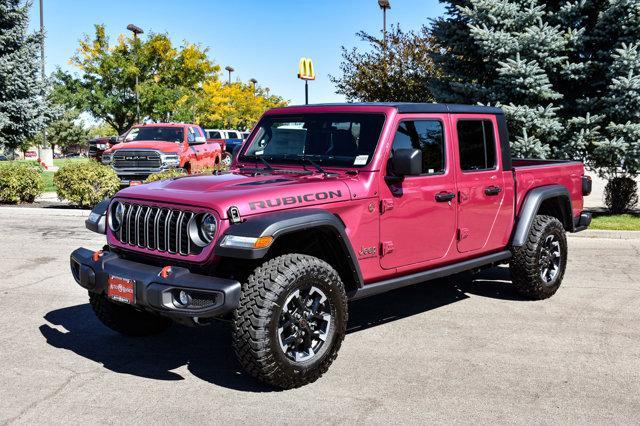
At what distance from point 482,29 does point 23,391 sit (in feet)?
34.7

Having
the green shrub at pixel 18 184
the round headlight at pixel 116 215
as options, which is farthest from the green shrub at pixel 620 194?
the green shrub at pixel 18 184

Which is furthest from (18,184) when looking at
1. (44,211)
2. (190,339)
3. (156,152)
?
(190,339)

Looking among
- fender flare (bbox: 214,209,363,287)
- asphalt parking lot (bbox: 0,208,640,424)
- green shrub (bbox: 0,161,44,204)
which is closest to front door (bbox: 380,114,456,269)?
fender flare (bbox: 214,209,363,287)

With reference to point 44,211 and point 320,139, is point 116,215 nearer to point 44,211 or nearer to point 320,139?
point 320,139

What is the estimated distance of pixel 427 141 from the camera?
5633 millimetres

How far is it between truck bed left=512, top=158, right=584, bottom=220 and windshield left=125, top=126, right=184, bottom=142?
1254 cm

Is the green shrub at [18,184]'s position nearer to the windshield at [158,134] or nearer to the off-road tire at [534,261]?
the windshield at [158,134]

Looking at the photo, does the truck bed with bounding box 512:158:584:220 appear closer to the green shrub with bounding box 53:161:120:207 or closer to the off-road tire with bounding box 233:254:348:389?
the off-road tire with bounding box 233:254:348:389

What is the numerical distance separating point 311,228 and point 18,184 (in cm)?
1274

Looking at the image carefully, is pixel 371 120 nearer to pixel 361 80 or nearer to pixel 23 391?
pixel 23 391

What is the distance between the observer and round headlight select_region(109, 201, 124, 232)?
198 inches

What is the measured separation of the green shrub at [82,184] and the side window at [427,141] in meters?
10.1

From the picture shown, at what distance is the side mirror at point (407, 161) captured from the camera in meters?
4.87

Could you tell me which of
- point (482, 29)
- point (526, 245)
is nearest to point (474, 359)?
point (526, 245)
